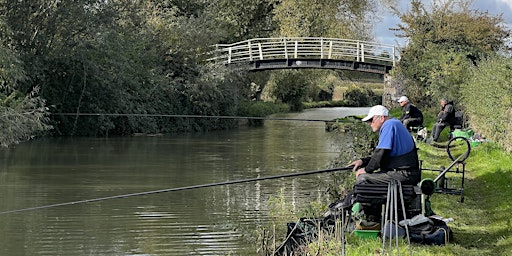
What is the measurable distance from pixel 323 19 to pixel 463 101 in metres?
18.9

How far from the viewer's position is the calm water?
1050 centimetres

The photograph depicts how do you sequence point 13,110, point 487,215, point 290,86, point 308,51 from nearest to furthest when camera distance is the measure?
point 487,215 < point 13,110 < point 308,51 < point 290,86

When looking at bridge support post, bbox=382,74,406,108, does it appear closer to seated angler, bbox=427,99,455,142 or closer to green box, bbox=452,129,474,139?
seated angler, bbox=427,99,455,142

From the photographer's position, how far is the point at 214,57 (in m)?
36.2

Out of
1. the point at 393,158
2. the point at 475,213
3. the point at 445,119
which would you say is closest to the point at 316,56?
the point at 445,119

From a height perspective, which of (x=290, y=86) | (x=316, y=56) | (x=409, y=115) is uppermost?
(x=316, y=56)

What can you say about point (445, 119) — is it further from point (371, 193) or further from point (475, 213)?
point (371, 193)

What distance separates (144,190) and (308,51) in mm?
24837

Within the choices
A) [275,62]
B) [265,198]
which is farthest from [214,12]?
[265,198]

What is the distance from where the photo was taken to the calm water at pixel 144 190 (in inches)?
413

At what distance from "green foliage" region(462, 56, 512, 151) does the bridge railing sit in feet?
55.9

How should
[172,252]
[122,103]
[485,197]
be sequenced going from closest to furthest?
[172,252]
[485,197]
[122,103]

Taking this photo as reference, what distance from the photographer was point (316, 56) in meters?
39.5

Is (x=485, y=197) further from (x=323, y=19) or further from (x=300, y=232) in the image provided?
(x=323, y=19)
